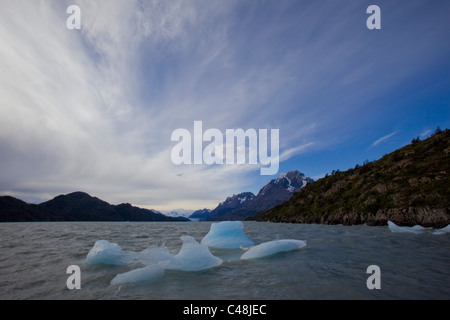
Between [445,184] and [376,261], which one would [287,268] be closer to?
[376,261]

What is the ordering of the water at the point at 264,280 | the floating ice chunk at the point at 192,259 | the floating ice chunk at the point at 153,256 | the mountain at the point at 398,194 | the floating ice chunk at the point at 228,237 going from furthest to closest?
1. the mountain at the point at 398,194
2. the floating ice chunk at the point at 228,237
3. the floating ice chunk at the point at 153,256
4. the floating ice chunk at the point at 192,259
5. the water at the point at 264,280

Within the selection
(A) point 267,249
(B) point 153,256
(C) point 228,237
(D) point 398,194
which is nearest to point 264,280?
(A) point 267,249

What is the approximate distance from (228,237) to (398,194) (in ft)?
98.6

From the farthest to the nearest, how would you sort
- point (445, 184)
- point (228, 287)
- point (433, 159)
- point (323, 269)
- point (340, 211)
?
point (340, 211), point (433, 159), point (445, 184), point (323, 269), point (228, 287)

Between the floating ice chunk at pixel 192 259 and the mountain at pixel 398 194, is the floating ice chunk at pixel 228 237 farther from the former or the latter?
the mountain at pixel 398 194

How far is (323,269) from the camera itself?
7.69 metres

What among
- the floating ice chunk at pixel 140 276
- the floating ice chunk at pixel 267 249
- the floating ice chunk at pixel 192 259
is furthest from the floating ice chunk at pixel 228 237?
the floating ice chunk at pixel 140 276

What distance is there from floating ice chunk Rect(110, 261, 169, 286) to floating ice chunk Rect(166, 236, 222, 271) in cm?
96

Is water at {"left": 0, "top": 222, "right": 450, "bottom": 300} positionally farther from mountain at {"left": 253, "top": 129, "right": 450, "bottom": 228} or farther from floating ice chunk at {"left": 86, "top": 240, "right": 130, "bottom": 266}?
mountain at {"left": 253, "top": 129, "right": 450, "bottom": 228}

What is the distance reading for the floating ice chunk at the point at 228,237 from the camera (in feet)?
44.9

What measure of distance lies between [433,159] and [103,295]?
46973mm

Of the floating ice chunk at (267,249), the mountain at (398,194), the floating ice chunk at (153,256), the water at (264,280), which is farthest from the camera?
the mountain at (398,194)

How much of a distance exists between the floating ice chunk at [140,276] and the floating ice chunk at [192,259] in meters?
0.96
